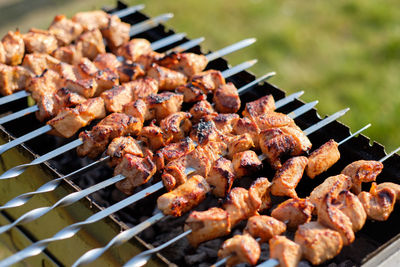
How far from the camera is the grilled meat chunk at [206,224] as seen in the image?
2463 mm

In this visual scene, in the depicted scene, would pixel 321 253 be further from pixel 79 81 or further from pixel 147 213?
pixel 79 81

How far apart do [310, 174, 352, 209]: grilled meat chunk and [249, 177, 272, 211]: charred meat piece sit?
226mm

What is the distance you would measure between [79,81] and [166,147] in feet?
2.56

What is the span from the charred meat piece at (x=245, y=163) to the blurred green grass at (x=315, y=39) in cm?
255

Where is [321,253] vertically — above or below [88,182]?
below

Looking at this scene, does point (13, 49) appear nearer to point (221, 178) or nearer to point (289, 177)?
point (221, 178)

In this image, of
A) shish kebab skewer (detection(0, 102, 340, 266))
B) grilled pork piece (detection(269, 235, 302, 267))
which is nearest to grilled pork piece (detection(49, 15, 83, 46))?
shish kebab skewer (detection(0, 102, 340, 266))

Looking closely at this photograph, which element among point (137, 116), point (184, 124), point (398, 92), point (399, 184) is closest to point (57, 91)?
point (137, 116)

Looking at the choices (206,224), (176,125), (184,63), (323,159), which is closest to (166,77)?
(184,63)

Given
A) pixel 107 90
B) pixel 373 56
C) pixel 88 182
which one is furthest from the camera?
pixel 373 56

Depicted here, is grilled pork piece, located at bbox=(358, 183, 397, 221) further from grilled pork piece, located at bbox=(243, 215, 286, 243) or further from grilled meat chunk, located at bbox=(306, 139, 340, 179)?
grilled pork piece, located at bbox=(243, 215, 286, 243)

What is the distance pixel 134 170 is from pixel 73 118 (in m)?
0.54

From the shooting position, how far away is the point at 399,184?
284 cm

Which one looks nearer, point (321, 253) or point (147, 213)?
point (321, 253)
